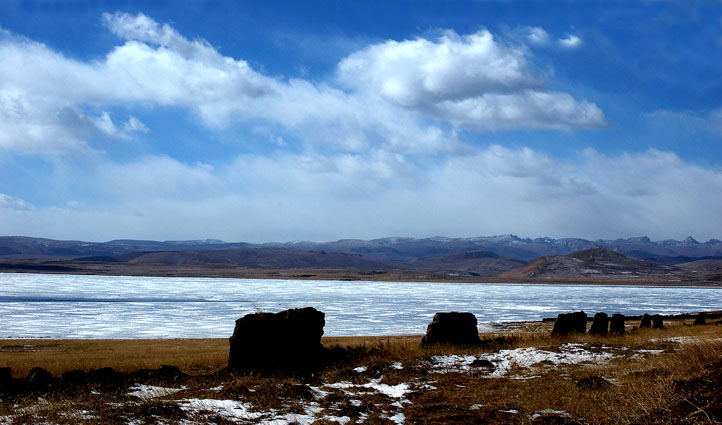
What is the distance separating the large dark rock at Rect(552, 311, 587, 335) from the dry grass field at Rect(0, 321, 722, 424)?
6511mm

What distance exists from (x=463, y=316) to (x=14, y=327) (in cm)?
3353

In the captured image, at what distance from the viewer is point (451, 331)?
64.1 feet

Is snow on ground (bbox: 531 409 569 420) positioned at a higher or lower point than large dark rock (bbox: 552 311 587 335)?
higher

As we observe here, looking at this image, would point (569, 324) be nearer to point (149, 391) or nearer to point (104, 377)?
point (149, 391)

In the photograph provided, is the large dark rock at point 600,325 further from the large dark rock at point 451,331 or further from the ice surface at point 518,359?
the ice surface at point 518,359

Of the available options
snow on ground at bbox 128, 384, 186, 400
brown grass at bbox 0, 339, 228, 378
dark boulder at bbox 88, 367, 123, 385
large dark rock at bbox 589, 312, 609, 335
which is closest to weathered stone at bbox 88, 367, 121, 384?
dark boulder at bbox 88, 367, 123, 385

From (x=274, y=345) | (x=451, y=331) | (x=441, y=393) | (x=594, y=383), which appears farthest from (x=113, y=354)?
(x=594, y=383)

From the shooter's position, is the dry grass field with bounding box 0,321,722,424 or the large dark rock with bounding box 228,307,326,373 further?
the large dark rock with bounding box 228,307,326,373

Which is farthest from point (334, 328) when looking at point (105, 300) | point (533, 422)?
point (105, 300)

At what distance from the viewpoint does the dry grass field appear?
9.34 m

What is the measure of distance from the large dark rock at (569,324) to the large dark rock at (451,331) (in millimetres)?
5810

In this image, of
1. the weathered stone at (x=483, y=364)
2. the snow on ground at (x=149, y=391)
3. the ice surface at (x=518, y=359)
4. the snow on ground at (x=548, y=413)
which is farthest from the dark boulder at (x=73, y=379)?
the snow on ground at (x=548, y=413)

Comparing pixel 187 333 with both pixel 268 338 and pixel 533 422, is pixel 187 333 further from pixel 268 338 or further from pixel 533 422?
pixel 533 422

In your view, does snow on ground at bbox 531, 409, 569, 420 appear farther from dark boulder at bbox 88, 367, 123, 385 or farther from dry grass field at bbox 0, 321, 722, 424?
dark boulder at bbox 88, 367, 123, 385
